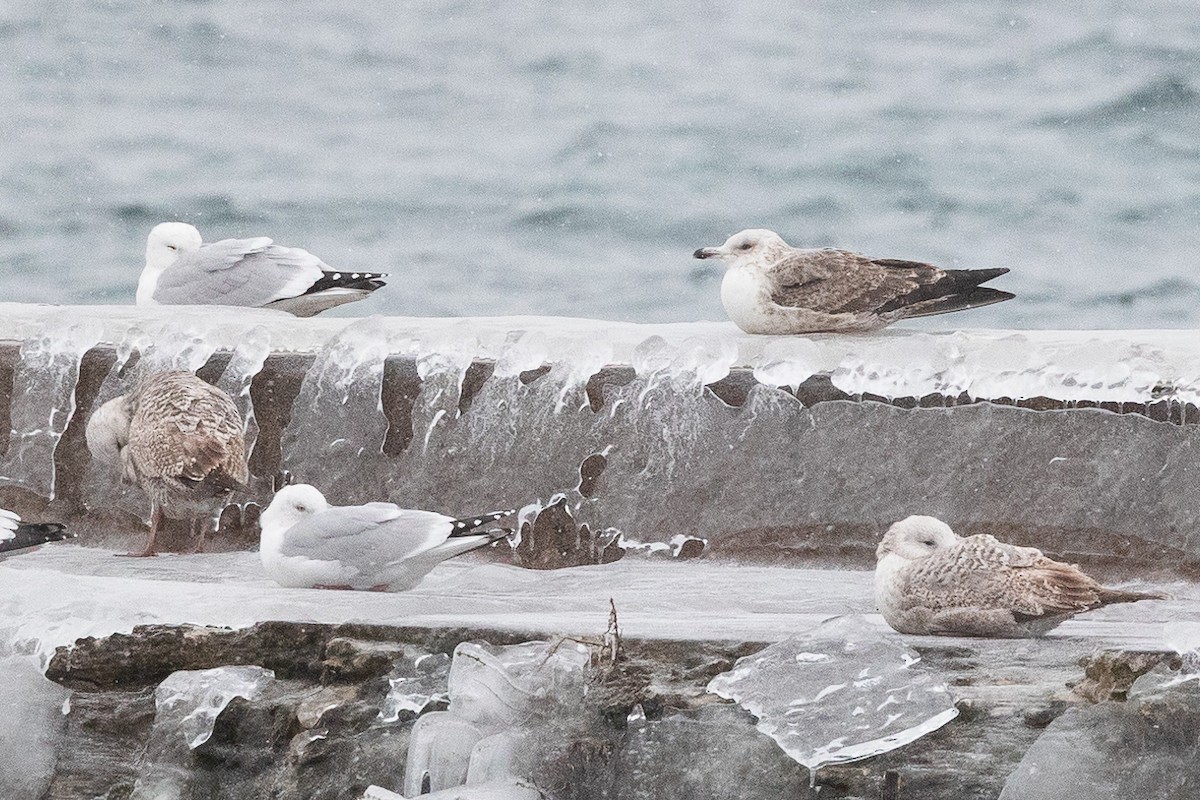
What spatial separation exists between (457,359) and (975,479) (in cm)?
130

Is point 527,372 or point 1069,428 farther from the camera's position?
point 527,372

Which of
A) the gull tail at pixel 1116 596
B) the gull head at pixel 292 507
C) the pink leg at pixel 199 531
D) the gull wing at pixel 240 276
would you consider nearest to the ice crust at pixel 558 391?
the pink leg at pixel 199 531

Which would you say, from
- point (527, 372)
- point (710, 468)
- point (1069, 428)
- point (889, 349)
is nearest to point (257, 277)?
point (527, 372)

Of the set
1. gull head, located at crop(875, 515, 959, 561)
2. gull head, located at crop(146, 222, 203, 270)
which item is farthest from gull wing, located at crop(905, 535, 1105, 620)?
gull head, located at crop(146, 222, 203, 270)

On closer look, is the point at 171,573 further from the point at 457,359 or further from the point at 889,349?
the point at 889,349

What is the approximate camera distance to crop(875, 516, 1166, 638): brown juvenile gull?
3.17m

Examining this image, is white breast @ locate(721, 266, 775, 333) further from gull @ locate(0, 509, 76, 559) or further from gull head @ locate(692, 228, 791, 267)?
gull @ locate(0, 509, 76, 559)

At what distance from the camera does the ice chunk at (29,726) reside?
324 centimetres

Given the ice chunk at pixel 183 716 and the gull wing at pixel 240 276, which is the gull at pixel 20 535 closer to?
the ice chunk at pixel 183 716

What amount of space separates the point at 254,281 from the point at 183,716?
2084mm

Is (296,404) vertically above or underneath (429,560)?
above

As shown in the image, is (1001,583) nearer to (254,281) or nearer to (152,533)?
(152,533)

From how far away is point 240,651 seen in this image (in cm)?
320

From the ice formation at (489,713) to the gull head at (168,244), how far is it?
261cm
